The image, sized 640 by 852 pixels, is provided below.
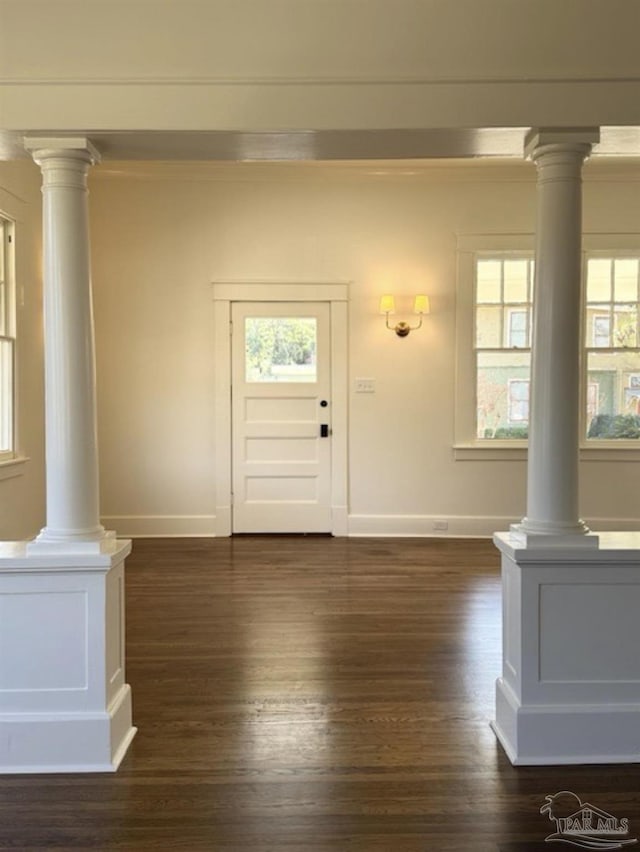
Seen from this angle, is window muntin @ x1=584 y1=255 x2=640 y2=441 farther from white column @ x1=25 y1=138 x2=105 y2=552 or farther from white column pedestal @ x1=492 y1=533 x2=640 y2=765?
white column @ x1=25 y1=138 x2=105 y2=552

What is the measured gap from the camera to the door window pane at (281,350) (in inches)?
226

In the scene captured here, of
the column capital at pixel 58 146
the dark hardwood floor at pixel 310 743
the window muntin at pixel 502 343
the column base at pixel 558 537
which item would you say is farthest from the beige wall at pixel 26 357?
the column base at pixel 558 537

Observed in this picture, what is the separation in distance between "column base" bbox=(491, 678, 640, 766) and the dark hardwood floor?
0.05 metres

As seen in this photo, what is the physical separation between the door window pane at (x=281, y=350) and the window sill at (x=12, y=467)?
6.44 feet

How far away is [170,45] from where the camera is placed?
2.22m

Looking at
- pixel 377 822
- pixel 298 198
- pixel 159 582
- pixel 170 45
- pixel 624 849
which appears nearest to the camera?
pixel 624 849

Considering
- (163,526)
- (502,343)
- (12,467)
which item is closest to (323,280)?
(502,343)

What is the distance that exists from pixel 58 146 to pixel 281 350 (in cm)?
356

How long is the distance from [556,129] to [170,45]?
1380mm

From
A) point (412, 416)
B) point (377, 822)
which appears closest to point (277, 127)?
point (377, 822)

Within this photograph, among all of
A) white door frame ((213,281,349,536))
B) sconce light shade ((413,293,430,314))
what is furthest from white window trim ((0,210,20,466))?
sconce light shade ((413,293,430,314))

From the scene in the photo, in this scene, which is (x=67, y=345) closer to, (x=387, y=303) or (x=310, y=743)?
(x=310, y=743)

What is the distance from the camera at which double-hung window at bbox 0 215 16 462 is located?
4664mm

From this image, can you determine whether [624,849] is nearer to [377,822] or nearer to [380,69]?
[377,822]
